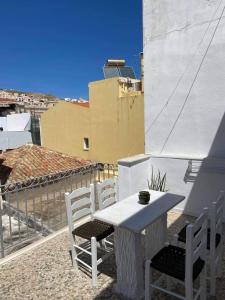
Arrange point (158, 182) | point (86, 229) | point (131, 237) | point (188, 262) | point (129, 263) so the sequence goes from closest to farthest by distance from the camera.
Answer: point (188, 262) < point (131, 237) < point (129, 263) < point (86, 229) < point (158, 182)

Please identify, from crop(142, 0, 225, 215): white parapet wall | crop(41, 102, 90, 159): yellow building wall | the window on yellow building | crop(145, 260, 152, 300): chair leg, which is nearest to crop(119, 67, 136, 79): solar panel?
crop(41, 102, 90, 159): yellow building wall

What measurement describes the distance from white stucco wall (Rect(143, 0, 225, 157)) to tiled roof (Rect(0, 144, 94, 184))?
5041mm

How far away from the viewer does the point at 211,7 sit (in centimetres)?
514

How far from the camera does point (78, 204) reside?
12.7ft

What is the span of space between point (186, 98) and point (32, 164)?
26.9ft

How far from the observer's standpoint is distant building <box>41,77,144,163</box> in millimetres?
12320

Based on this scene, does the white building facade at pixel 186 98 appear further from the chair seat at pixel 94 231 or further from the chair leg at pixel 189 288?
the chair leg at pixel 189 288

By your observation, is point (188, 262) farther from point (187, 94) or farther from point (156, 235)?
point (187, 94)

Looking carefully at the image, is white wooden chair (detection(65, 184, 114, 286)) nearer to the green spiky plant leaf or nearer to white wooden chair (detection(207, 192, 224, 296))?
white wooden chair (detection(207, 192, 224, 296))

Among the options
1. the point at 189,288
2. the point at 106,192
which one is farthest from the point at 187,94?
the point at 189,288

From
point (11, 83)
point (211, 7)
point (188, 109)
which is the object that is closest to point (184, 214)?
point (188, 109)

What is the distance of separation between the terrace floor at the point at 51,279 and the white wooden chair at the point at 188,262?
0.55 meters

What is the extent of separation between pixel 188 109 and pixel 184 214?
2212mm

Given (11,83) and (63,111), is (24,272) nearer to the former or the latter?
(63,111)
